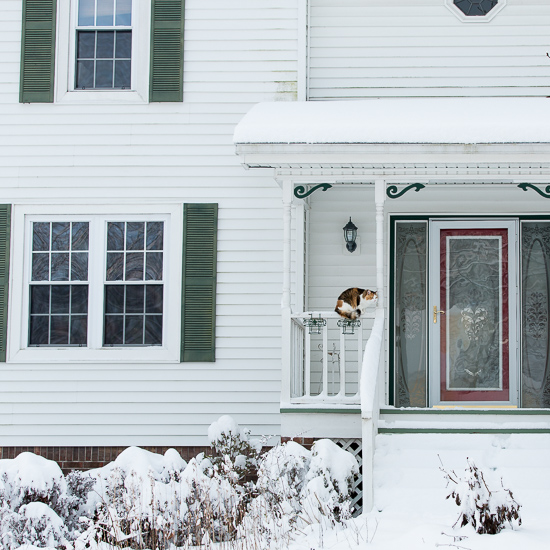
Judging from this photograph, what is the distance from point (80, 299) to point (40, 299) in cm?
45

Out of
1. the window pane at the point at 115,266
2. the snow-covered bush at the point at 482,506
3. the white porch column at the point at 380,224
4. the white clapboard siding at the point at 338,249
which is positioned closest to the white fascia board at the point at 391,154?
the white porch column at the point at 380,224

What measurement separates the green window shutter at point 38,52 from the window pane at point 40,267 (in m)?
1.73

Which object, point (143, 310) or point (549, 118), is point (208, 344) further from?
point (549, 118)

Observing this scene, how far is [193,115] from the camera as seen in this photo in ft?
28.8

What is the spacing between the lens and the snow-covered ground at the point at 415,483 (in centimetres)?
515

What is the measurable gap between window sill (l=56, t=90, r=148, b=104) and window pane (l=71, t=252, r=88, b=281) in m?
1.72

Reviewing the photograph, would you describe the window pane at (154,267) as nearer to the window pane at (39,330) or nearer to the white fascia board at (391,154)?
the window pane at (39,330)

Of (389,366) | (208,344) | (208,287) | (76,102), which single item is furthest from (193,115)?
(389,366)

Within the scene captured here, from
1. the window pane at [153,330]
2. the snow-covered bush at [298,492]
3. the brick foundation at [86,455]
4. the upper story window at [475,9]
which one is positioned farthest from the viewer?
the upper story window at [475,9]

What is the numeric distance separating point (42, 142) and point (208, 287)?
2484mm

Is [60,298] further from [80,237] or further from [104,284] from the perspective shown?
[80,237]

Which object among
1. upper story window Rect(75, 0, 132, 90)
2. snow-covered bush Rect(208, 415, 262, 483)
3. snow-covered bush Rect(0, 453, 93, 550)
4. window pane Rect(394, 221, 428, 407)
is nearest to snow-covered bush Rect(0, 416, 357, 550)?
snow-covered bush Rect(0, 453, 93, 550)

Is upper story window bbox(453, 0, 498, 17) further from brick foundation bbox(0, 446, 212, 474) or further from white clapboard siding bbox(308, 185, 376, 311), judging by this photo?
brick foundation bbox(0, 446, 212, 474)

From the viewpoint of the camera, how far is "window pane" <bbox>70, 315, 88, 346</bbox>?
863cm
